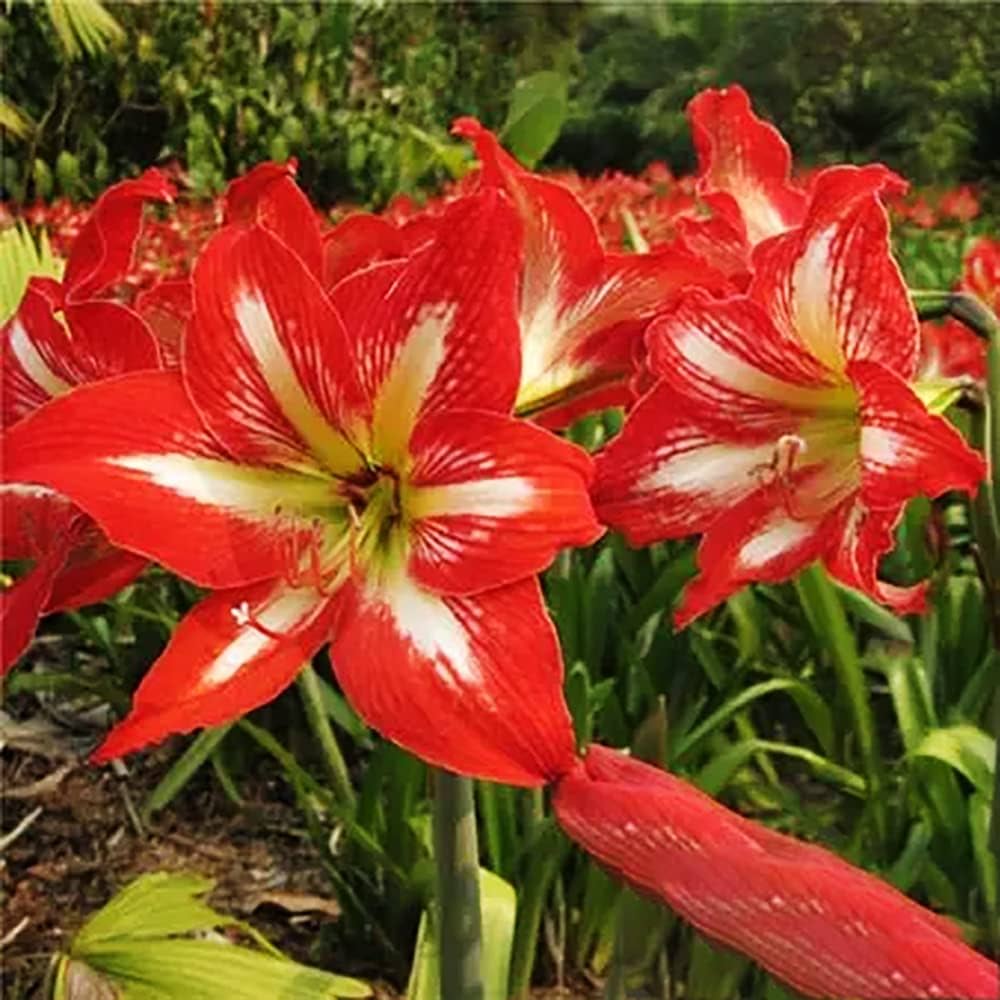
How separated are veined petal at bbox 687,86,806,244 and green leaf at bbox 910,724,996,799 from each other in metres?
0.78

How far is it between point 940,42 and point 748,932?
13664 mm

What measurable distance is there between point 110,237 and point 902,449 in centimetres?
31

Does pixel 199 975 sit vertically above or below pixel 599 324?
below

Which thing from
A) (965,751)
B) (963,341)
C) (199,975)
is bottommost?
(965,751)

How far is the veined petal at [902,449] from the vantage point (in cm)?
60

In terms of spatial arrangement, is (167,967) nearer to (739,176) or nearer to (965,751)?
(739,176)

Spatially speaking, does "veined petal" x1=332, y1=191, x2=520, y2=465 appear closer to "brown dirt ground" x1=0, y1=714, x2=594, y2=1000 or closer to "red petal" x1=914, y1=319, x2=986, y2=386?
"red petal" x1=914, y1=319, x2=986, y2=386

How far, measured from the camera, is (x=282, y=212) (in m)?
0.64

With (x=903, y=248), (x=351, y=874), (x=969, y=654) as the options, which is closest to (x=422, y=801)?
(x=351, y=874)

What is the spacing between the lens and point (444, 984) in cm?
62

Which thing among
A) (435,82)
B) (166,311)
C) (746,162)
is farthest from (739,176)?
(435,82)

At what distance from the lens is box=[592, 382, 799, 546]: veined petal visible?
0.62 m

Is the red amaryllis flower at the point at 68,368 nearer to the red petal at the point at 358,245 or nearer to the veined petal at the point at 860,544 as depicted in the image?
the red petal at the point at 358,245

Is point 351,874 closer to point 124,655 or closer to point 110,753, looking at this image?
point 124,655
